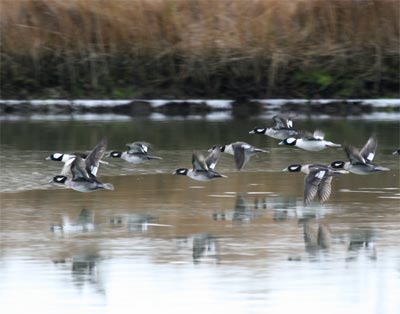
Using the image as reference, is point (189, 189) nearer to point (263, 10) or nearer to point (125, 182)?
point (125, 182)

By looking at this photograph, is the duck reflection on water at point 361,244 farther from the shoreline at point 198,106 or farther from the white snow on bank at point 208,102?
the white snow on bank at point 208,102

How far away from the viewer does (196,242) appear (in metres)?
10.5

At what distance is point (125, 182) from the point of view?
14336 mm

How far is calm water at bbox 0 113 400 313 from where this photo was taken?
857cm

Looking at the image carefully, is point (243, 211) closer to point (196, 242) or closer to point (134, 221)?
point (134, 221)

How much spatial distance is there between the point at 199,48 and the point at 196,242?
1407cm

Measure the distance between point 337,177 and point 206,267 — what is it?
216 inches

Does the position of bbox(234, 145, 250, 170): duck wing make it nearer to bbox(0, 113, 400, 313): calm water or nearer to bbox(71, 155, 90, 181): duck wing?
bbox(0, 113, 400, 313): calm water

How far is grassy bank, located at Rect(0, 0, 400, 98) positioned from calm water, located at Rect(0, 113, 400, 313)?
7.62 m

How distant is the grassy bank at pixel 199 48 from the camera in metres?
24.1

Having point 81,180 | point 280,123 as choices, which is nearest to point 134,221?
point 81,180

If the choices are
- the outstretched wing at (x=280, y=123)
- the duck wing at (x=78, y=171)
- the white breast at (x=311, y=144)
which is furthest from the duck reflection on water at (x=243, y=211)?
the outstretched wing at (x=280, y=123)

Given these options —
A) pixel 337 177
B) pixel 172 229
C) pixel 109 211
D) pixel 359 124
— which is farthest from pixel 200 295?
pixel 359 124

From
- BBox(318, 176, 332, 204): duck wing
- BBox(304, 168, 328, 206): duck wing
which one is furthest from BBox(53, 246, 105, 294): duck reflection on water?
BBox(318, 176, 332, 204): duck wing
